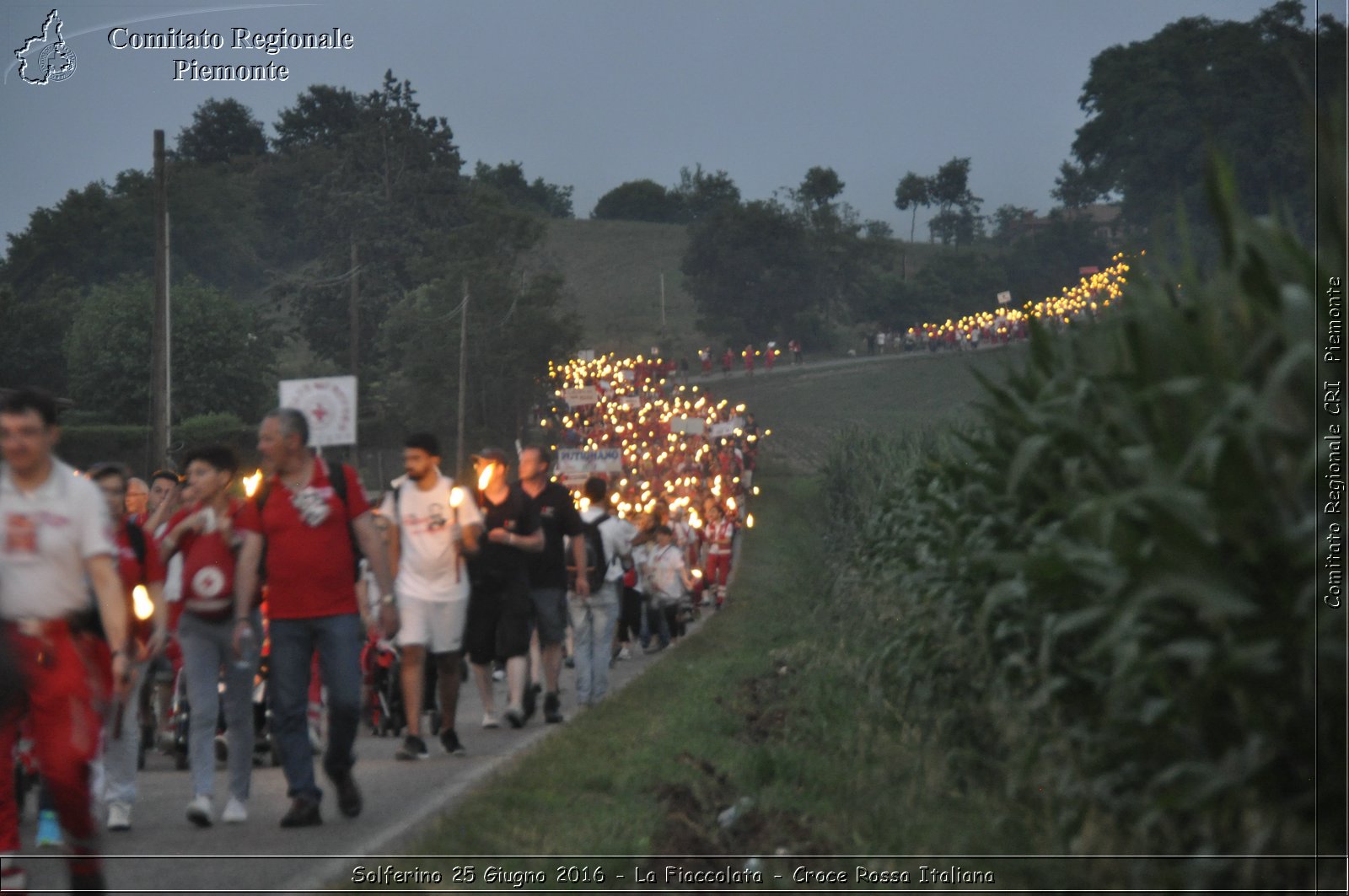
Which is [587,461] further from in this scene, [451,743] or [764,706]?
[451,743]

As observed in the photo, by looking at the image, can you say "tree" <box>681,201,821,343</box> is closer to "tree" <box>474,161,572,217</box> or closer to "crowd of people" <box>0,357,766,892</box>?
"tree" <box>474,161,572,217</box>

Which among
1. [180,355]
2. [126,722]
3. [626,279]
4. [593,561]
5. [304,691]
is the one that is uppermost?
[626,279]

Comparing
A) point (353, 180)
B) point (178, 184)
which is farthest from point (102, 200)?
point (353, 180)

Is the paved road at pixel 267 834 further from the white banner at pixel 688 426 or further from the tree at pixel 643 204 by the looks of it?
the tree at pixel 643 204

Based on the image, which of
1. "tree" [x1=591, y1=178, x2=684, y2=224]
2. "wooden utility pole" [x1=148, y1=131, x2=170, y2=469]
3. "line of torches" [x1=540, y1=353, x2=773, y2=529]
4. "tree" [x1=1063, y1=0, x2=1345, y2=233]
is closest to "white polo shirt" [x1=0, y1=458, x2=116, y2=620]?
"tree" [x1=1063, y1=0, x2=1345, y2=233]

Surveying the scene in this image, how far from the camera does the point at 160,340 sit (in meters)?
27.5

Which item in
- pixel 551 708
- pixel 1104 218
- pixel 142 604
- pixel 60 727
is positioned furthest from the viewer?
pixel 1104 218

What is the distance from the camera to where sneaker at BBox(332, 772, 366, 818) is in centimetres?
905

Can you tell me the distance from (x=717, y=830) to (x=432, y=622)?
3462 millimetres

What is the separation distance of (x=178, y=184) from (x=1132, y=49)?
216ft

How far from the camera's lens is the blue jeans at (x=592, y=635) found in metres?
15.0

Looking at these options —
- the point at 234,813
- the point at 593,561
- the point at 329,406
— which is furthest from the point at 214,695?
the point at 329,406

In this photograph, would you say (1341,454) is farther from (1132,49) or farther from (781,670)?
(1132,49)

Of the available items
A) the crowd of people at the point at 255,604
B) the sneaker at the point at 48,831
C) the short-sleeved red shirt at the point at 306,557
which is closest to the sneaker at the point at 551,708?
the crowd of people at the point at 255,604
